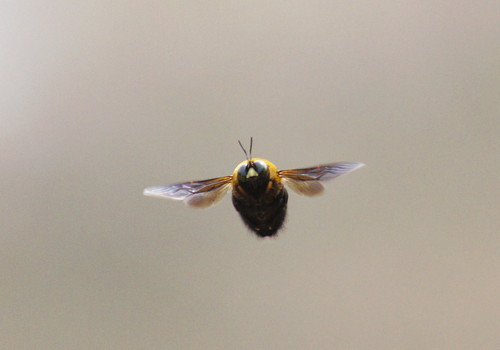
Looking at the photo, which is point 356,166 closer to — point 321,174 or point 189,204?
point 321,174

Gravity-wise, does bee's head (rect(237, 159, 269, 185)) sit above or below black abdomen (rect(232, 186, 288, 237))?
above

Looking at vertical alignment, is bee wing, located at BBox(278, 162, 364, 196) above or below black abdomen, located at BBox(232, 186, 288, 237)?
above

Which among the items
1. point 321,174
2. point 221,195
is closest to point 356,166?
point 321,174

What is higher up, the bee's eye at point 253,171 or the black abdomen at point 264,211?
the bee's eye at point 253,171
